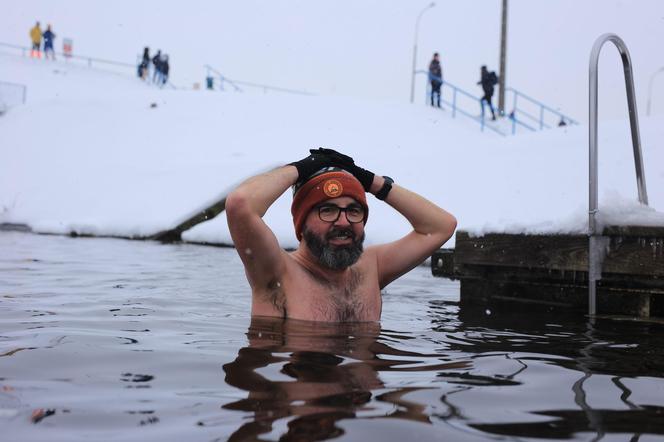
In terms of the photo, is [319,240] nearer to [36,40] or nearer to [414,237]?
[414,237]

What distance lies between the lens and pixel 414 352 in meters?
3.49

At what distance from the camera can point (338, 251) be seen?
3869 mm

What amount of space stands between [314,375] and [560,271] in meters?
2.67

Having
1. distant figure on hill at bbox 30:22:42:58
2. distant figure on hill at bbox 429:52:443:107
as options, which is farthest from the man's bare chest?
distant figure on hill at bbox 30:22:42:58

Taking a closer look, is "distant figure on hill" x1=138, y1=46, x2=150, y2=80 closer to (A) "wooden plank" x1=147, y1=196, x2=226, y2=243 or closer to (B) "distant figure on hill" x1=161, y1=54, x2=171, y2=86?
(B) "distant figure on hill" x1=161, y1=54, x2=171, y2=86

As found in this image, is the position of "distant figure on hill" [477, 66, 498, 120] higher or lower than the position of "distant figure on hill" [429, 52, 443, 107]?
lower

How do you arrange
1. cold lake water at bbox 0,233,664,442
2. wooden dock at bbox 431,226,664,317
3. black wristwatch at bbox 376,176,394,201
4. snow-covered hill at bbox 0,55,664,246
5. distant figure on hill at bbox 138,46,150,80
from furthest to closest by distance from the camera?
distant figure on hill at bbox 138,46,150,80, snow-covered hill at bbox 0,55,664,246, wooden dock at bbox 431,226,664,317, black wristwatch at bbox 376,176,394,201, cold lake water at bbox 0,233,664,442

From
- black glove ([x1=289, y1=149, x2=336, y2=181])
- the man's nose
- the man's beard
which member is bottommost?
the man's beard

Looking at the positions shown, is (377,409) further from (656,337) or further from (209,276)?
(209,276)

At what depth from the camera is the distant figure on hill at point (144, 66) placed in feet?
133

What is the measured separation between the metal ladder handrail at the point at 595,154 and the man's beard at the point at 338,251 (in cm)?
156

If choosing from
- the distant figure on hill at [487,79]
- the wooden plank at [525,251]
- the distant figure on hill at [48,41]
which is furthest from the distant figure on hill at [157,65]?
the wooden plank at [525,251]

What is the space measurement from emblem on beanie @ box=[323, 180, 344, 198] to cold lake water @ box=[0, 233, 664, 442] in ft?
2.21

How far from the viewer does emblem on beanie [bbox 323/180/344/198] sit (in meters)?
3.84
